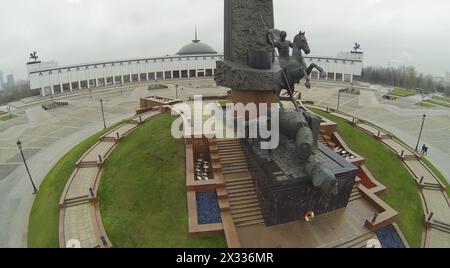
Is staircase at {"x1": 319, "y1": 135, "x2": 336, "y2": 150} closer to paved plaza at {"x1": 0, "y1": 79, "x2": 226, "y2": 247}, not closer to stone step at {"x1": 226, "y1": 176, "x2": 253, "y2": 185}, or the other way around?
stone step at {"x1": 226, "y1": 176, "x2": 253, "y2": 185}

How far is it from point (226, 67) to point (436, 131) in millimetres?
30263

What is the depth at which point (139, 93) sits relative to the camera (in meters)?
56.4

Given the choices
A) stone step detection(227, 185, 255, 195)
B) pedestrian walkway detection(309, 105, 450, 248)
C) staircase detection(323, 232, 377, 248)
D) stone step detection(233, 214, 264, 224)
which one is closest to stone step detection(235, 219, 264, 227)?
stone step detection(233, 214, 264, 224)

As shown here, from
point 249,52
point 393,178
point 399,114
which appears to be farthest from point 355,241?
point 399,114

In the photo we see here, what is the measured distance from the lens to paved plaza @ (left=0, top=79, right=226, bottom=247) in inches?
746

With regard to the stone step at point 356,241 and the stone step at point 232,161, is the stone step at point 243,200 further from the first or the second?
the stone step at point 356,241

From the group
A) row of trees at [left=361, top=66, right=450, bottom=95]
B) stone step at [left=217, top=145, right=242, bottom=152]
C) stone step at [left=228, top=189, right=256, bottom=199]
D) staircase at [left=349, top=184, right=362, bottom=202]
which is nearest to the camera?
stone step at [left=228, top=189, right=256, bottom=199]

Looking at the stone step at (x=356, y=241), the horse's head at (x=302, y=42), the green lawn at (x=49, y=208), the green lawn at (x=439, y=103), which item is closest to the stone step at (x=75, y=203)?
the green lawn at (x=49, y=208)

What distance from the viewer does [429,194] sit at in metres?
20.7

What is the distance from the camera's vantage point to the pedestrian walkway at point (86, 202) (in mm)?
14812

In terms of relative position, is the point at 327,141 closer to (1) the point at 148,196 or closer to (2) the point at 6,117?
(1) the point at 148,196

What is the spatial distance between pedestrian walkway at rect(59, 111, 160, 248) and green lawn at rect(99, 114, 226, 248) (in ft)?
1.59

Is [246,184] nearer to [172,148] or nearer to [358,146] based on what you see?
[172,148]
